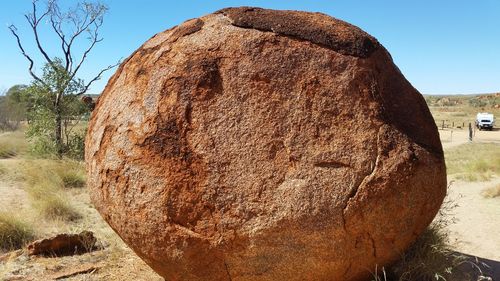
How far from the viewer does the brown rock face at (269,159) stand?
2.83m

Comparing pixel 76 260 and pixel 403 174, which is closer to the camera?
Result: pixel 403 174

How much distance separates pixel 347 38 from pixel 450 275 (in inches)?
80.9

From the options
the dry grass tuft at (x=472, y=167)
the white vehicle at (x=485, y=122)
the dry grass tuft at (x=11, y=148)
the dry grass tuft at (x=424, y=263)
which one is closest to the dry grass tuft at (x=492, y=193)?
the dry grass tuft at (x=472, y=167)

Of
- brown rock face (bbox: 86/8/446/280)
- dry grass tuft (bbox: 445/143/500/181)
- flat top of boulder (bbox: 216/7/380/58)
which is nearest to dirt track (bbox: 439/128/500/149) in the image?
dry grass tuft (bbox: 445/143/500/181)

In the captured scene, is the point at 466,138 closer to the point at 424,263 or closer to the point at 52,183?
the point at 52,183

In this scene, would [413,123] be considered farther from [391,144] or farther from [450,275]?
[450,275]

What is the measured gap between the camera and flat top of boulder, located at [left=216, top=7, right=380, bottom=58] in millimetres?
3184

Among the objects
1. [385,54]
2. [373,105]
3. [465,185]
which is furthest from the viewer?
[465,185]

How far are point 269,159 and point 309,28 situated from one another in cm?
97

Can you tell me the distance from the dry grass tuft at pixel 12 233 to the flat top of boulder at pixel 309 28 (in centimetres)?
389

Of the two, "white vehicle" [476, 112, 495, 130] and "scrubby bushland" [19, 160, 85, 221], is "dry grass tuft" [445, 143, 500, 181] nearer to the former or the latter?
"scrubby bushland" [19, 160, 85, 221]

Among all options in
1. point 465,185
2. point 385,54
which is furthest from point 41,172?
point 465,185

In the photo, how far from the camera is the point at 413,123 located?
323 centimetres

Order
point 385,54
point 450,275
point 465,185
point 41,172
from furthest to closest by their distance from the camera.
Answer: point 465,185
point 41,172
point 450,275
point 385,54
